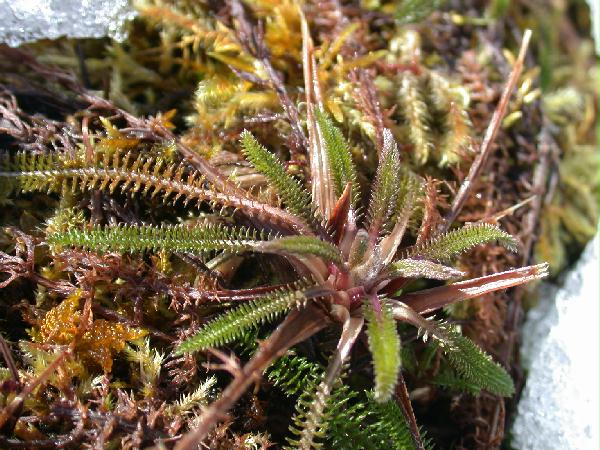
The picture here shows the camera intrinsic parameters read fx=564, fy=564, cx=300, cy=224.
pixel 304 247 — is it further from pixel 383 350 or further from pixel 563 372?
pixel 563 372

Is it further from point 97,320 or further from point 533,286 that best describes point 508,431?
point 97,320

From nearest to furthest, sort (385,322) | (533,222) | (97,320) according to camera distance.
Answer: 1. (385,322)
2. (97,320)
3. (533,222)

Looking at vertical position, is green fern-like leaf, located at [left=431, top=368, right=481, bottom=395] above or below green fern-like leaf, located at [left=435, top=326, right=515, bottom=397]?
below

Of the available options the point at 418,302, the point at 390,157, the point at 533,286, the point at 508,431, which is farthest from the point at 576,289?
the point at 390,157

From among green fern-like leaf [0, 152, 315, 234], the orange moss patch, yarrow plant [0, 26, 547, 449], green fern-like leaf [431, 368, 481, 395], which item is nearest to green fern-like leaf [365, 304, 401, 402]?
yarrow plant [0, 26, 547, 449]

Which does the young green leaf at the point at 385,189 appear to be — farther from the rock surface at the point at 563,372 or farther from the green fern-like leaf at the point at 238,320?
the rock surface at the point at 563,372

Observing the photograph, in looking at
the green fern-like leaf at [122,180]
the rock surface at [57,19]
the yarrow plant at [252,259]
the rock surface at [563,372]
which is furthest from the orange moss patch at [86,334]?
the rock surface at [563,372]

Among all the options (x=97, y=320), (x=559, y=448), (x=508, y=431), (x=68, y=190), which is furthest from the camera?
(x=508, y=431)

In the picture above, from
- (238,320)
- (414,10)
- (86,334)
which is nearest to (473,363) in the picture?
(238,320)

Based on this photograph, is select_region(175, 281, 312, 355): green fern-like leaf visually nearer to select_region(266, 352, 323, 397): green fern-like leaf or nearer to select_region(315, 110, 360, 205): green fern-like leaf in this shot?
select_region(266, 352, 323, 397): green fern-like leaf
